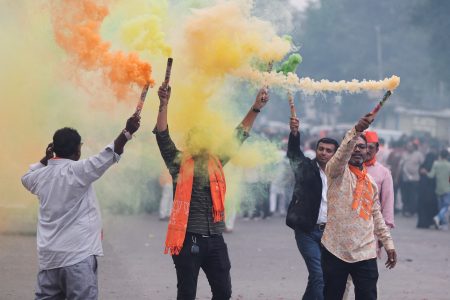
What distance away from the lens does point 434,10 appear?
35.7m

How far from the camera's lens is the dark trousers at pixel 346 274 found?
20.5 feet

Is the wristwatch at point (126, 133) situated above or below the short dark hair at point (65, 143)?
above

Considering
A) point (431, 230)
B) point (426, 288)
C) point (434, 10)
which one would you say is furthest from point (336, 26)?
point (426, 288)

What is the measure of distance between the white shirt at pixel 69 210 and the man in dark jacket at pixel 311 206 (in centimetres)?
207

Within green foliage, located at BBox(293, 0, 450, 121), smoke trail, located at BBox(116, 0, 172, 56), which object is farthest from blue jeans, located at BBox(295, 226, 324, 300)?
green foliage, located at BBox(293, 0, 450, 121)

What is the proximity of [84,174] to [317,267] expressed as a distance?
2451 mm

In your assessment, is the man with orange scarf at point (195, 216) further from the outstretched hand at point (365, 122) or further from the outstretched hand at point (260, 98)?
the outstretched hand at point (365, 122)

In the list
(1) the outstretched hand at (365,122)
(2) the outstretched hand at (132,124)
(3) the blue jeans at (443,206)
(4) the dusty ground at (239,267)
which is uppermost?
(1) the outstretched hand at (365,122)

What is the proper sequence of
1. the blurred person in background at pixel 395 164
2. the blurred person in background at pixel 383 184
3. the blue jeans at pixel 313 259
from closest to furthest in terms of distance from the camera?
the blue jeans at pixel 313 259, the blurred person in background at pixel 383 184, the blurred person in background at pixel 395 164

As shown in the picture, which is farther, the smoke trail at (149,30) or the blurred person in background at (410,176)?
the blurred person in background at (410,176)

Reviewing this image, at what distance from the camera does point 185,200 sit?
6.01 m

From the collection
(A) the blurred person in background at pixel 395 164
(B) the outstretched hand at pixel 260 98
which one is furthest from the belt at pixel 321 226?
(A) the blurred person in background at pixel 395 164

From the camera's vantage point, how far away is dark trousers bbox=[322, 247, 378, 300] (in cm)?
623

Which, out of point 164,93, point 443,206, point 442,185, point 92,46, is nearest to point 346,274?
point 164,93
